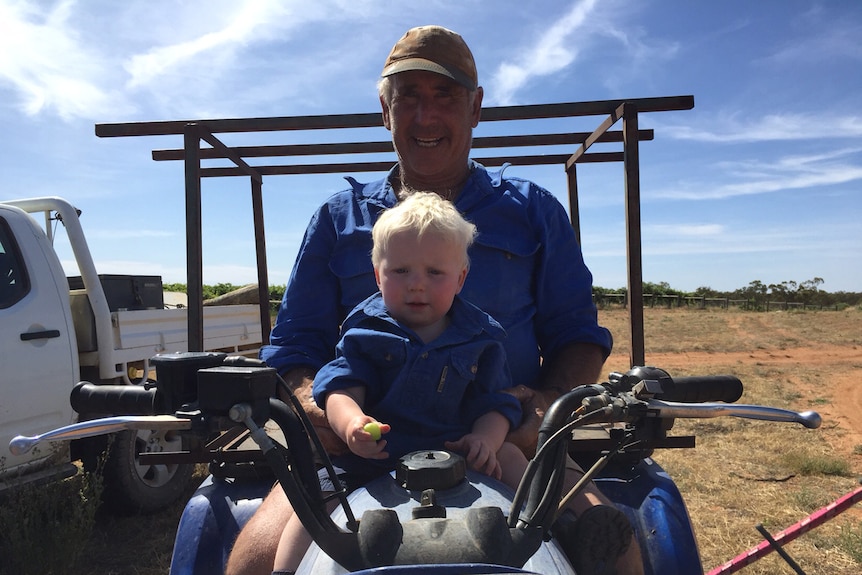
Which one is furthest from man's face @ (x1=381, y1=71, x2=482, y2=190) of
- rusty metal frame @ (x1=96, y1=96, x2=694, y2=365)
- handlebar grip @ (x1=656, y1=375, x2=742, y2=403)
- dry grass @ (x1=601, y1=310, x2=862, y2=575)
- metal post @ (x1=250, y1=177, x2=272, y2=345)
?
dry grass @ (x1=601, y1=310, x2=862, y2=575)

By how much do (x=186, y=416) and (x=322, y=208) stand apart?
5.05 feet

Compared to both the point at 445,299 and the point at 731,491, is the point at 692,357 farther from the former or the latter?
the point at 445,299

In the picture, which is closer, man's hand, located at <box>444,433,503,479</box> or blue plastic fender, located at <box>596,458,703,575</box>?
man's hand, located at <box>444,433,503,479</box>

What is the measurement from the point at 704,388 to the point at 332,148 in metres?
2.96

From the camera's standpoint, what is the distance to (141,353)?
4.86 m

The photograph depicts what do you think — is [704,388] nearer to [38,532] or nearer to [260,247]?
[260,247]

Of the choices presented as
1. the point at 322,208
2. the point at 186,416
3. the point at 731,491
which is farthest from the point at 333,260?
the point at 731,491

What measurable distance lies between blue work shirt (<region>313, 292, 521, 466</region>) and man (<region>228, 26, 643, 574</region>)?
0.44 metres

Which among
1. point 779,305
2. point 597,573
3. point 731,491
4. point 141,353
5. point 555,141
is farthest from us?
point 779,305

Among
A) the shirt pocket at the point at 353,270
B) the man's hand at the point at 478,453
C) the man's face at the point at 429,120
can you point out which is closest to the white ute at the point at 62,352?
the shirt pocket at the point at 353,270

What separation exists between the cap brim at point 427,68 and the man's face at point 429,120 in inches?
1.4

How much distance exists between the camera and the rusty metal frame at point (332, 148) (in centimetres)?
297

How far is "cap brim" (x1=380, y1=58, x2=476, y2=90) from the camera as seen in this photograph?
85.7 inches

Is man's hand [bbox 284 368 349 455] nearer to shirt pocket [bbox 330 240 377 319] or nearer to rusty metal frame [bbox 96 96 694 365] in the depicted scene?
shirt pocket [bbox 330 240 377 319]
